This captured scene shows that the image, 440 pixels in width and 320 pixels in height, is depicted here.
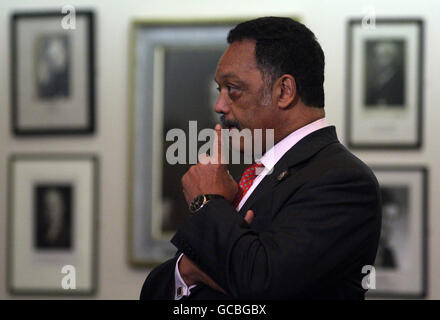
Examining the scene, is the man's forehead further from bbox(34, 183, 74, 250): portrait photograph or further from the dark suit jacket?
bbox(34, 183, 74, 250): portrait photograph

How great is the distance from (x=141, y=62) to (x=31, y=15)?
54 centimetres

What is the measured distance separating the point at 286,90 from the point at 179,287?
54 cm

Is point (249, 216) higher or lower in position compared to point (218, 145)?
lower

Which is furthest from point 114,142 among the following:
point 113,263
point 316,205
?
point 316,205

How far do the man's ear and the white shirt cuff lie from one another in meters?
0.45

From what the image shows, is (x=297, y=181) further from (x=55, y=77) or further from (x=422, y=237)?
(x=55, y=77)

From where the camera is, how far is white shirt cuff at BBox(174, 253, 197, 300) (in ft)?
4.96

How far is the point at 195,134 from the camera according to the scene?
271 centimetres

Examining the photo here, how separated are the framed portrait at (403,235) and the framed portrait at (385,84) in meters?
0.14

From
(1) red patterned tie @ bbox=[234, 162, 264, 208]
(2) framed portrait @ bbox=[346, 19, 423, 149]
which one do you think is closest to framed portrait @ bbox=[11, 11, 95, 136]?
(2) framed portrait @ bbox=[346, 19, 423, 149]

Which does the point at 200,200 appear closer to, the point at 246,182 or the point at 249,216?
the point at 249,216

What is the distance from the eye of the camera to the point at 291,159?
58.3 inches

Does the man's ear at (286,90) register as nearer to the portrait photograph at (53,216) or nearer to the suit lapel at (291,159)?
the suit lapel at (291,159)

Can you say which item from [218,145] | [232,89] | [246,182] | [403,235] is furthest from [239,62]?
[403,235]
